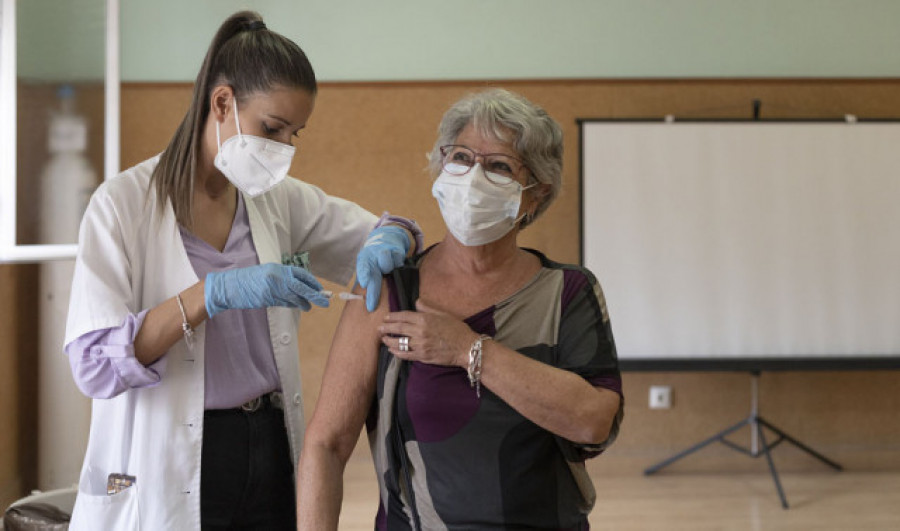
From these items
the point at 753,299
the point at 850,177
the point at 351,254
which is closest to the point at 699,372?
the point at 753,299

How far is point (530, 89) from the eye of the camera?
4.52 meters

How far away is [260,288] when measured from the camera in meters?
1.50

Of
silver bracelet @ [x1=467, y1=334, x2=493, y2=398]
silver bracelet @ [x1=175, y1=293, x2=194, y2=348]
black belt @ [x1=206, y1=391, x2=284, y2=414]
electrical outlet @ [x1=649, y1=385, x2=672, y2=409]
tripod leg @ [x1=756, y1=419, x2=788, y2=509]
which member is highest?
silver bracelet @ [x1=175, y1=293, x2=194, y2=348]

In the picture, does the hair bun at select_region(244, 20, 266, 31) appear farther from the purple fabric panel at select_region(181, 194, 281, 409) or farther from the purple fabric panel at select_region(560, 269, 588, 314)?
the purple fabric panel at select_region(560, 269, 588, 314)

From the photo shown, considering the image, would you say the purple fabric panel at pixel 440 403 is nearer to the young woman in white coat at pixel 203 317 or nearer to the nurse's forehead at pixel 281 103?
the young woman in white coat at pixel 203 317

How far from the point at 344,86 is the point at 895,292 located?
279 cm

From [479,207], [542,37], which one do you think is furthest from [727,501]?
[479,207]

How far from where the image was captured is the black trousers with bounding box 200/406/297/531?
5.13 feet

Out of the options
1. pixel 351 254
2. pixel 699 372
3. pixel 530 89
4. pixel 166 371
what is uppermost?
pixel 530 89

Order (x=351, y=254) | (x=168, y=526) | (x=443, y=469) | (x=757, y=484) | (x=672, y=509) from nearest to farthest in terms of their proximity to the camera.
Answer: (x=443, y=469) → (x=168, y=526) → (x=351, y=254) → (x=672, y=509) → (x=757, y=484)

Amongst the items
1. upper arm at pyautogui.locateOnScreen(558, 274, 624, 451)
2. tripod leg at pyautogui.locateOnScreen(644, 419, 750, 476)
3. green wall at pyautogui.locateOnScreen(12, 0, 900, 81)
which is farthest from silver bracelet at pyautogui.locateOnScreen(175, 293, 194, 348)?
tripod leg at pyautogui.locateOnScreen(644, 419, 750, 476)

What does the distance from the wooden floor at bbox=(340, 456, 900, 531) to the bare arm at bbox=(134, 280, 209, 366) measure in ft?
7.87

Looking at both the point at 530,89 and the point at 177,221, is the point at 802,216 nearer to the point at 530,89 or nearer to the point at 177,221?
the point at 530,89

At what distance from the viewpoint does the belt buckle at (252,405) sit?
5.23 ft
